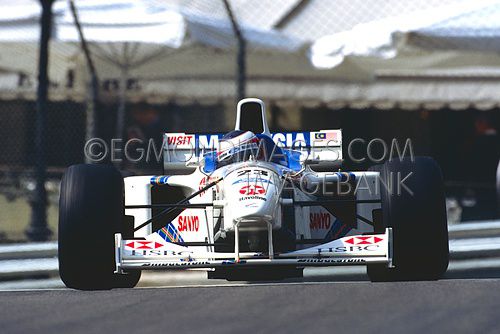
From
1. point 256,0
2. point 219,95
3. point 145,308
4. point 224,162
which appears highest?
point 256,0

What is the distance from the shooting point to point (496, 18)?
12469mm

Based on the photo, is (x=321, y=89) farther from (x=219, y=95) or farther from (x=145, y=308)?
(x=145, y=308)

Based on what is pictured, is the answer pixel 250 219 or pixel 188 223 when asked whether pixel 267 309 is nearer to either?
pixel 250 219

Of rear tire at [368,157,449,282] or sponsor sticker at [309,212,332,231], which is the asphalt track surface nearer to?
rear tire at [368,157,449,282]

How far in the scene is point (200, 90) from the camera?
45.2 feet

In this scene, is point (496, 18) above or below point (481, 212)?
above

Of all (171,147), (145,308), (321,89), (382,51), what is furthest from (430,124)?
(145,308)

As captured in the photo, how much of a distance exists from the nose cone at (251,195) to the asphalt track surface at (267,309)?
470mm

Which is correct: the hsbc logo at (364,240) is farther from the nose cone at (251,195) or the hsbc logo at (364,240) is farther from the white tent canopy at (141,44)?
the white tent canopy at (141,44)

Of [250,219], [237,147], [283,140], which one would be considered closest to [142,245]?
[250,219]

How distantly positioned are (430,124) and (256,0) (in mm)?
2679

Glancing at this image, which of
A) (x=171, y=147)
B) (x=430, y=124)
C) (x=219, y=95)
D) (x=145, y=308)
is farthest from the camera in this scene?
(x=430, y=124)

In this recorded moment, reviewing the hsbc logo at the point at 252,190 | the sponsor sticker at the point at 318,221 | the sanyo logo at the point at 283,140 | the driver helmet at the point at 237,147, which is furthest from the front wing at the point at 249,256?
the sanyo logo at the point at 283,140

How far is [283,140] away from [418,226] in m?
2.00
